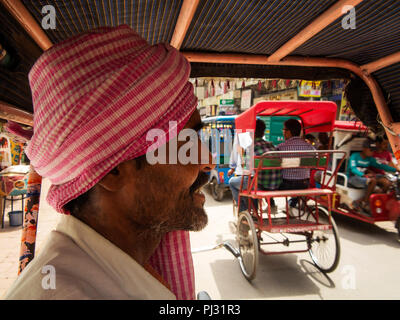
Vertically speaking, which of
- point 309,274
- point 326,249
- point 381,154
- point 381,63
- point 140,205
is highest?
point 381,63

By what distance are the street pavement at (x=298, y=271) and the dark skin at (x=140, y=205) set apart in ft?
5.63

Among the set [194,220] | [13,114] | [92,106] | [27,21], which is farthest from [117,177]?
[27,21]

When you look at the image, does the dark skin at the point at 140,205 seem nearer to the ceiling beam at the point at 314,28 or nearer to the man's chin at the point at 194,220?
A: the man's chin at the point at 194,220

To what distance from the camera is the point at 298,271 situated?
159 inches

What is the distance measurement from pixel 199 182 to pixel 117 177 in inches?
17.7

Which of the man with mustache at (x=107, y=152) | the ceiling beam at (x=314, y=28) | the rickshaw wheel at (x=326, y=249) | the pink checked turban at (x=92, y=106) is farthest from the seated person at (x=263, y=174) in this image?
the pink checked turban at (x=92, y=106)

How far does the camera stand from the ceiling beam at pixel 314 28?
3.82 feet

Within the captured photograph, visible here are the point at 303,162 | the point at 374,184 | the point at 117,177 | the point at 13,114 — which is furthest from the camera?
the point at 374,184

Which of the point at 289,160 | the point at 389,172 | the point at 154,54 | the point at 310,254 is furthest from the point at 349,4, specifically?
the point at 389,172

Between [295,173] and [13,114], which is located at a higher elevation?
[13,114]

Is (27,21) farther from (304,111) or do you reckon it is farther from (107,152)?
(304,111)

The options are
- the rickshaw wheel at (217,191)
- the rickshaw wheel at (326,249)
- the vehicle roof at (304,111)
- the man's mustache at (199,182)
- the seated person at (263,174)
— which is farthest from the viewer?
the rickshaw wheel at (217,191)

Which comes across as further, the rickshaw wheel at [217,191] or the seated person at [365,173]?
the rickshaw wheel at [217,191]

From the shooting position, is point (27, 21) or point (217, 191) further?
point (217, 191)
